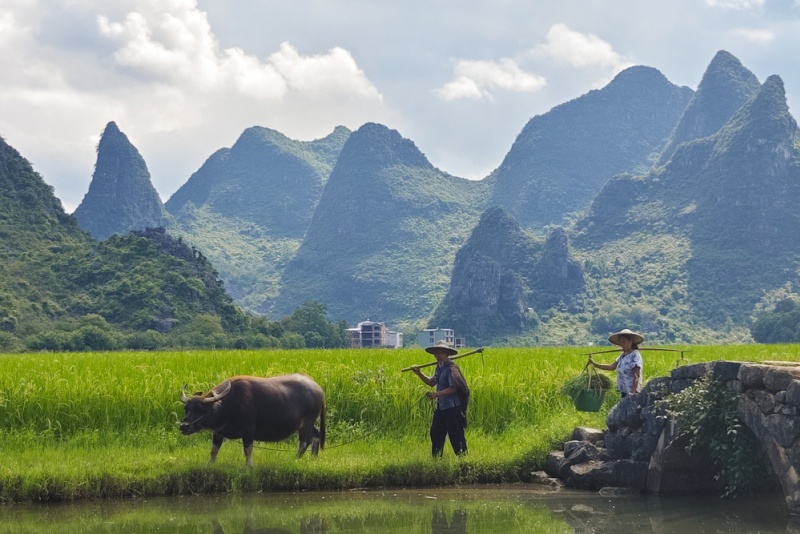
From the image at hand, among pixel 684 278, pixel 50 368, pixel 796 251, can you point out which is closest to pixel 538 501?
pixel 50 368

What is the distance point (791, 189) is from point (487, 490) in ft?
453

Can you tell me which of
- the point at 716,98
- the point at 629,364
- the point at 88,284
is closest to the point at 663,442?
the point at 629,364

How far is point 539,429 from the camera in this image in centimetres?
1323

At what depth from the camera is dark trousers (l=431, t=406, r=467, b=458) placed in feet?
38.5

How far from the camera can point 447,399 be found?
38.0ft

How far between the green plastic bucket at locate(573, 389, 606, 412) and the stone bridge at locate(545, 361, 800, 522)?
0.33m

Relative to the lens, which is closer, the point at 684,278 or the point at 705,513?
the point at 705,513

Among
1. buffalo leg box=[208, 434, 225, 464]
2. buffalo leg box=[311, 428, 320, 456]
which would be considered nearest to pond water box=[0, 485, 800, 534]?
buffalo leg box=[208, 434, 225, 464]

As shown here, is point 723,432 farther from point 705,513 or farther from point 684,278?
point 684,278

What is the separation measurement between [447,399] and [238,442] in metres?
3.06

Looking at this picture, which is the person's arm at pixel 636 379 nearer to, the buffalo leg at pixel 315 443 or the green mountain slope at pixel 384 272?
the buffalo leg at pixel 315 443

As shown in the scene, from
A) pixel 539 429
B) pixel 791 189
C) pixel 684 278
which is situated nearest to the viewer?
pixel 539 429

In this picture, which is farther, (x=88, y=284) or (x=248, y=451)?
(x=88, y=284)

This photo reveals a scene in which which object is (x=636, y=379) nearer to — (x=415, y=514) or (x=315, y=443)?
(x=415, y=514)
